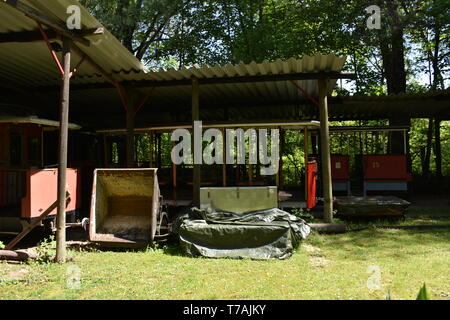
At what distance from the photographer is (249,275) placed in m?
5.38

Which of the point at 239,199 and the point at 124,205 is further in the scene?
the point at 239,199

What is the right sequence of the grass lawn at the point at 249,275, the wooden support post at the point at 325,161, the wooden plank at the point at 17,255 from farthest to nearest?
the wooden support post at the point at 325,161 < the wooden plank at the point at 17,255 < the grass lawn at the point at 249,275

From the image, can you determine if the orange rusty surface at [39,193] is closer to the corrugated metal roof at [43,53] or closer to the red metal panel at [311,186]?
the corrugated metal roof at [43,53]

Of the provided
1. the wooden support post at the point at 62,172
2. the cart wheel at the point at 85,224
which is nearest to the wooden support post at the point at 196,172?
the cart wheel at the point at 85,224

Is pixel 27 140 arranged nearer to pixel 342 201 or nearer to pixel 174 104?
pixel 174 104

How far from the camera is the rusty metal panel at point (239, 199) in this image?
26.5ft

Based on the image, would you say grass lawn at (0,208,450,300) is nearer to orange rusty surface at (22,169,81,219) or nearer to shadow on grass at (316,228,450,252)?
shadow on grass at (316,228,450,252)

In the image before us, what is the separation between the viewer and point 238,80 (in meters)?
8.74

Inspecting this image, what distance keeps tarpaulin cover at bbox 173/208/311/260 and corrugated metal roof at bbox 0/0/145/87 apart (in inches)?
151

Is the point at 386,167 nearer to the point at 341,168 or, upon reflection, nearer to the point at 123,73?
the point at 341,168

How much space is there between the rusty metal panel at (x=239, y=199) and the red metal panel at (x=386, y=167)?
5515 millimetres

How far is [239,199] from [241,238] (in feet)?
5.19

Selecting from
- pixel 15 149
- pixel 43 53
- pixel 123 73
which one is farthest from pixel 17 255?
pixel 123 73
